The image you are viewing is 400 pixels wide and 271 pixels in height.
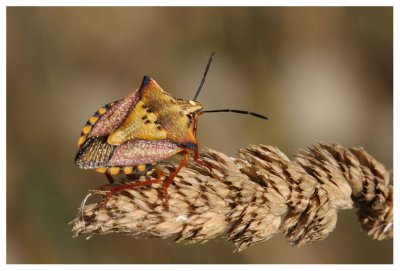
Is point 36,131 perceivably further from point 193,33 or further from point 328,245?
point 328,245

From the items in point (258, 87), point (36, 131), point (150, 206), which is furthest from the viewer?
point (258, 87)

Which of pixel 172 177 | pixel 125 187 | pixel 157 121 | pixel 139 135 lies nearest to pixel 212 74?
pixel 157 121

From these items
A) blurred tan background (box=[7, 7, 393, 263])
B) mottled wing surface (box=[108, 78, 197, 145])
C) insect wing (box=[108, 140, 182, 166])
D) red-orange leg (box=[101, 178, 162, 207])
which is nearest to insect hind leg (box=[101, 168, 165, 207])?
red-orange leg (box=[101, 178, 162, 207])

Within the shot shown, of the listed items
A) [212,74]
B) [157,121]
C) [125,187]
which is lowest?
[125,187]

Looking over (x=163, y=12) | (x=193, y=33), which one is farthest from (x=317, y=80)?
(x=163, y=12)

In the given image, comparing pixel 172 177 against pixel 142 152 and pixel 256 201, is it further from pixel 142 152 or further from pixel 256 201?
pixel 256 201

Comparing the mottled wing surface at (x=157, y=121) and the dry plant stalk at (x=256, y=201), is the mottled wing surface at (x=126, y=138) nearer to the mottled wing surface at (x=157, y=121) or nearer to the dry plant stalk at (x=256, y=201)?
the mottled wing surface at (x=157, y=121)
